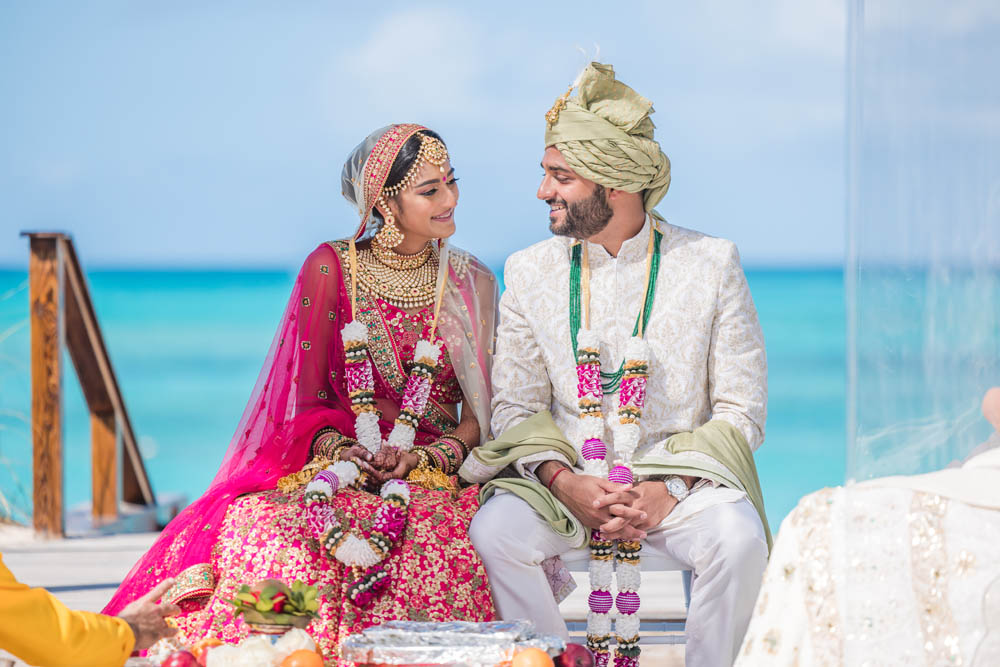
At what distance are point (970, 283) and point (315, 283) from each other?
7.05 ft

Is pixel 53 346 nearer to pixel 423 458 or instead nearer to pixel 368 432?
pixel 368 432

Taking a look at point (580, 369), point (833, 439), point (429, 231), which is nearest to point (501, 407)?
point (580, 369)

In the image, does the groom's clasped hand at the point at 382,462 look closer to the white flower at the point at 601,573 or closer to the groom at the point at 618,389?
the groom at the point at 618,389

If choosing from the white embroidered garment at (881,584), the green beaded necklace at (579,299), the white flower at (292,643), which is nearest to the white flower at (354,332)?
the green beaded necklace at (579,299)

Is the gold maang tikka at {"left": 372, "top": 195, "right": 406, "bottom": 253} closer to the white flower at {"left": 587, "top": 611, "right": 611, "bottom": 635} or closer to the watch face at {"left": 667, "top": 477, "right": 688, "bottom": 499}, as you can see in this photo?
the watch face at {"left": 667, "top": 477, "right": 688, "bottom": 499}

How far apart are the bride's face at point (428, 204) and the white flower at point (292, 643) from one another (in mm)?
1700

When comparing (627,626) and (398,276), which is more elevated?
(398,276)

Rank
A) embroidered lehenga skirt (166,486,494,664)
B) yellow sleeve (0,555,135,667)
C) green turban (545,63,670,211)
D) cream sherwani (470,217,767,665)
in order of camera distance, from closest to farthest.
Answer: yellow sleeve (0,555,135,667), embroidered lehenga skirt (166,486,494,664), cream sherwani (470,217,767,665), green turban (545,63,670,211)

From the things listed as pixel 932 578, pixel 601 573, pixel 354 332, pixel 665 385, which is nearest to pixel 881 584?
pixel 932 578

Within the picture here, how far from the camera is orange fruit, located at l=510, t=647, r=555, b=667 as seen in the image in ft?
8.52

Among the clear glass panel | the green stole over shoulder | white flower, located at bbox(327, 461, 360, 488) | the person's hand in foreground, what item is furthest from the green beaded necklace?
the person's hand in foreground

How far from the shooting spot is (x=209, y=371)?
22.2m

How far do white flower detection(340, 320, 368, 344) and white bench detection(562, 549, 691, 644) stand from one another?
3.19 feet

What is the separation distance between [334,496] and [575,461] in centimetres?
78
